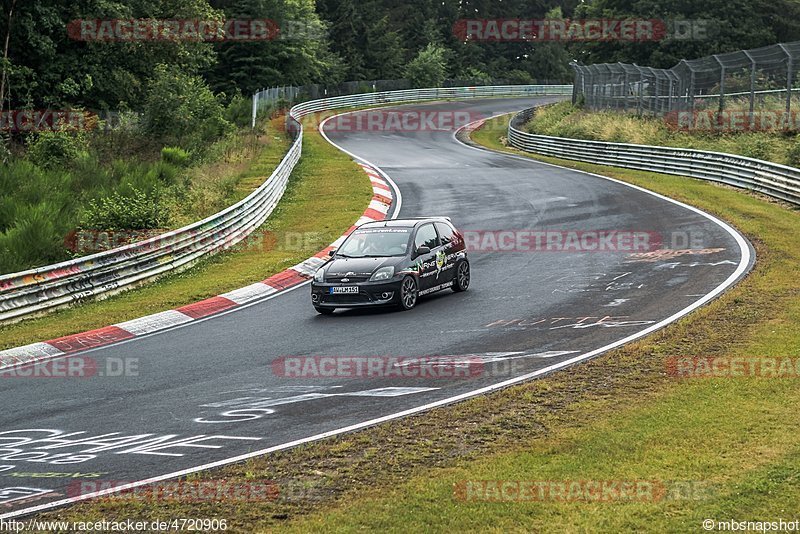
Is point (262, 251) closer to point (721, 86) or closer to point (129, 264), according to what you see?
point (129, 264)

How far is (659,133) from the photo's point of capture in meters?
39.7

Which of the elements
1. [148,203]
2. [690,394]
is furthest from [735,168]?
[690,394]

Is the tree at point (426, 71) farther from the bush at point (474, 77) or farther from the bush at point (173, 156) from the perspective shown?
the bush at point (173, 156)

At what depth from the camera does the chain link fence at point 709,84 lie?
3094cm

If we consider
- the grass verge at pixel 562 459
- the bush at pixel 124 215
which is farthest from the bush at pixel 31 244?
the grass verge at pixel 562 459

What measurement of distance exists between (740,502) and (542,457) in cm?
179

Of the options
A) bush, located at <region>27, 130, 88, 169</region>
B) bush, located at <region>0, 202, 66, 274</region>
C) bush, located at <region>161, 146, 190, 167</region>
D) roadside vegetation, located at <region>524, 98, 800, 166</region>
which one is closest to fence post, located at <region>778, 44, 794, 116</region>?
roadside vegetation, located at <region>524, 98, 800, 166</region>

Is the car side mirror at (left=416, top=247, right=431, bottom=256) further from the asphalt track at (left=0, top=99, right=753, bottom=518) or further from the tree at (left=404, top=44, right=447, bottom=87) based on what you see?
the tree at (left=404, top=44, right=447, bottom=87)

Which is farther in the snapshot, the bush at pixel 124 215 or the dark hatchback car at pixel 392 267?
the bush at pixel 124 215

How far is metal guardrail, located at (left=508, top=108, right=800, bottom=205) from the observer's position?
27.5 m

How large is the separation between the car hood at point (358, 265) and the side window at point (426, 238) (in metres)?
0.77

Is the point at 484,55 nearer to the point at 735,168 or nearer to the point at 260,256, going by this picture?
the point at 735,168

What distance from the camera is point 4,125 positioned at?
38469 millimetres

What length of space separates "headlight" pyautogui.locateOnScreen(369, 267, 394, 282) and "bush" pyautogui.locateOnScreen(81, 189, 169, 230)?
27.6 ft
